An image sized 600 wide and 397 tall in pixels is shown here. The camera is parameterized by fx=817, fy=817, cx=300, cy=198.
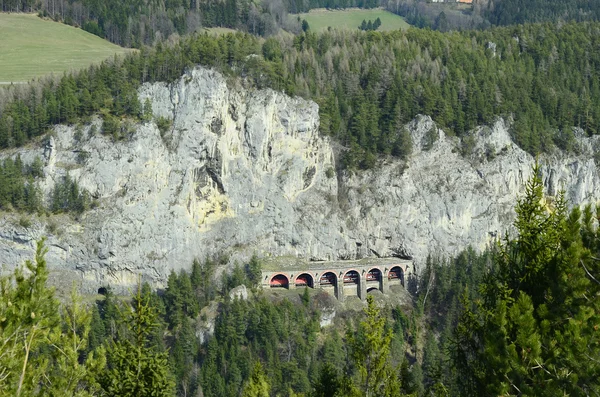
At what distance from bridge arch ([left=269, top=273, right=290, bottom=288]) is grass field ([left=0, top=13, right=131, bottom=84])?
38.6 m

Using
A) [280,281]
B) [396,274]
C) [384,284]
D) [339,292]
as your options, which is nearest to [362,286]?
[384,284]

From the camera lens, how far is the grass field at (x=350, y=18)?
506 feet

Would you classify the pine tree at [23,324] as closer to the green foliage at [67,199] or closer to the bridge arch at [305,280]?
the green foliage at [67,199]

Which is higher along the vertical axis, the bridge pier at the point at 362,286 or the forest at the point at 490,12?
the forest at the point at 490,12

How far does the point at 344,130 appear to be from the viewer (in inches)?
3669

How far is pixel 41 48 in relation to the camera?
108 metres

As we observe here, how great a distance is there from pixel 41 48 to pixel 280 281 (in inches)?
1986

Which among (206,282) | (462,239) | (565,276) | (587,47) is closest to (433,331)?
(462,239)

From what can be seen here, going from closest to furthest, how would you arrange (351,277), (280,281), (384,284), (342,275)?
(280,281) < (342,275) < (384,284) < (351,277)

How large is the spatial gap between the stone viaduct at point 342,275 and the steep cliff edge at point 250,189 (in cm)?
259

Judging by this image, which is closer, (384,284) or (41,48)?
(384,284)

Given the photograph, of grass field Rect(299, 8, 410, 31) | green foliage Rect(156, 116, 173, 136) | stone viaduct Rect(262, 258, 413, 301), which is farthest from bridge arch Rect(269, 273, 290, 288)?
grass field Rect(299, 8, 410, 31)

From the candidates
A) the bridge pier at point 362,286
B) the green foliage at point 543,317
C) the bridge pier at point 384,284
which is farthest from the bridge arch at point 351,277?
the green foliage at point 543,317

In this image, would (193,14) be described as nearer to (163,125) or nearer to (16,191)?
(163,125)
